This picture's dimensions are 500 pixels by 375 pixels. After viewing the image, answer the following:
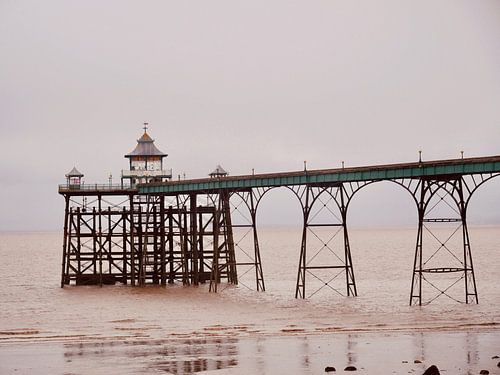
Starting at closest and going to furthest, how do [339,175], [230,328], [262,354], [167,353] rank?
1. [262,354]
2. [167,353]
3. [230,328]
4. [339,175]

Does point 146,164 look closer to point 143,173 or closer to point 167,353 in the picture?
point 143,173

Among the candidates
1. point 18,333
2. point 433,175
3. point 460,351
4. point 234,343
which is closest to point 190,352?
point 234,343

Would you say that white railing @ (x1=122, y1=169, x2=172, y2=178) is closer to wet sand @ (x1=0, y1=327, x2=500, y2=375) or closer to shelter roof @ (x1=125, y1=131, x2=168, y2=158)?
shelter roof @ (x1=125, y1=131, x2=168, y2=158)

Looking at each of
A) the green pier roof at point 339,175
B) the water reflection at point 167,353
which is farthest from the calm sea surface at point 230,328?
the green pier roof at point 339,175

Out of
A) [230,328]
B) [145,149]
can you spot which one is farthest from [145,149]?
[230,328]

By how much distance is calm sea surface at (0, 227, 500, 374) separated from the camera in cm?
3328

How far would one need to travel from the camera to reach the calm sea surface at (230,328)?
33281mm

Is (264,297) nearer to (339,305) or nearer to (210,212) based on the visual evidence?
(339,305)

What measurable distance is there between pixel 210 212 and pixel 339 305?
2035 cm

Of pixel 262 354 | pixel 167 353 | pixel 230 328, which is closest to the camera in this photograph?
pixel 262 354

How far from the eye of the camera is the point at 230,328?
43625 mm

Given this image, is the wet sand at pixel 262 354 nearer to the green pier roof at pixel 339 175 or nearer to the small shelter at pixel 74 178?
the green pier roof at pixel 339 175

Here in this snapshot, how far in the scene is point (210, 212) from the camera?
71875mm

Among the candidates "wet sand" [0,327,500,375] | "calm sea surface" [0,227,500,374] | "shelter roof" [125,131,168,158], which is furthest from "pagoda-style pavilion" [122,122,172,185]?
"wet sand" [0,327,500,375]
